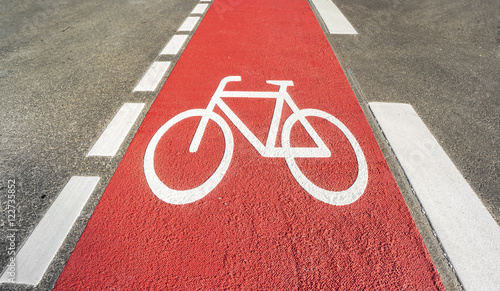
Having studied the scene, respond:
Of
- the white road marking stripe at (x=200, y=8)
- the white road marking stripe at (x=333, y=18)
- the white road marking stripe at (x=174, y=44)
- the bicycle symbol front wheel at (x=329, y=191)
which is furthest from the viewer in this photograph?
the white road marking stripe at (x=200, y=8)

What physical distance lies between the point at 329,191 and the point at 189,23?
5.28 metres

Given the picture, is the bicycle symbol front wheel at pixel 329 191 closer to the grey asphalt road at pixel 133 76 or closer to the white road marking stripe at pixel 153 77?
the grey asphalt road at pixel 133 76

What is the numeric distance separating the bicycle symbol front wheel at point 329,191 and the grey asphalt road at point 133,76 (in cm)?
37

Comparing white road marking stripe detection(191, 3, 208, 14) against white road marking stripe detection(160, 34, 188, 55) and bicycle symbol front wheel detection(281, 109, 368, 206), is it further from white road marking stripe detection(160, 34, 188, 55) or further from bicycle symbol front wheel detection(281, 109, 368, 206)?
bicycle symbol front wheel detection(281, 109, 368, 206)

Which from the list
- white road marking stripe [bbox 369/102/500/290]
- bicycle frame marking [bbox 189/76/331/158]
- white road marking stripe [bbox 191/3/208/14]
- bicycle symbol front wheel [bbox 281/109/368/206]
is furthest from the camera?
white road marking stripe [bbox 191/3/208/14]

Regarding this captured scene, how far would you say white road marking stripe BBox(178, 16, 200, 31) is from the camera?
19.9 ft

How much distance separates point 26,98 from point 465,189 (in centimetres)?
570

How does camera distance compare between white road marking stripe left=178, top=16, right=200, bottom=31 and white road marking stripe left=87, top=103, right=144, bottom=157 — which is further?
white road marking stripe left=178, top=16, right=200, bottom=31

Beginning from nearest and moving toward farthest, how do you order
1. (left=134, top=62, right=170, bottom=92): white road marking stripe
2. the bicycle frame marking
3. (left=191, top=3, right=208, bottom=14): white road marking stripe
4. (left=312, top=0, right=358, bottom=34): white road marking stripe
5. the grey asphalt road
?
the grey asphalt road < the bicycle frame marking < (left=134, top=62, right=170, bottom=92): white road marking stripe < (left=312, top=0, right=358, bottom=34): white road marking stripe < (left=191, top=3, right=208, bottom=14): white road marking stripe

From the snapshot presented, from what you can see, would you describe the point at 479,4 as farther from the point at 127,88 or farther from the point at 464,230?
the point at 127,88

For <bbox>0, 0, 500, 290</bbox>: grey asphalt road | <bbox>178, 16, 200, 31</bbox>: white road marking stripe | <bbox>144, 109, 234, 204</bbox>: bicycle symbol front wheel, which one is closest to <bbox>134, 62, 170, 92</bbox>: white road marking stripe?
<bbox>0, 0, 500, 290</bbox>: grey asphalt road

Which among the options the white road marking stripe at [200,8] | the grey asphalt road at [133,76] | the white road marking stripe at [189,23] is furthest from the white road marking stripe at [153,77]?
the white road marking stripe at [200,8]

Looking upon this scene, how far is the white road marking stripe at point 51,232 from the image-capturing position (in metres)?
2.17

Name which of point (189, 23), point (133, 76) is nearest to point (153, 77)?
point (133, 76)
